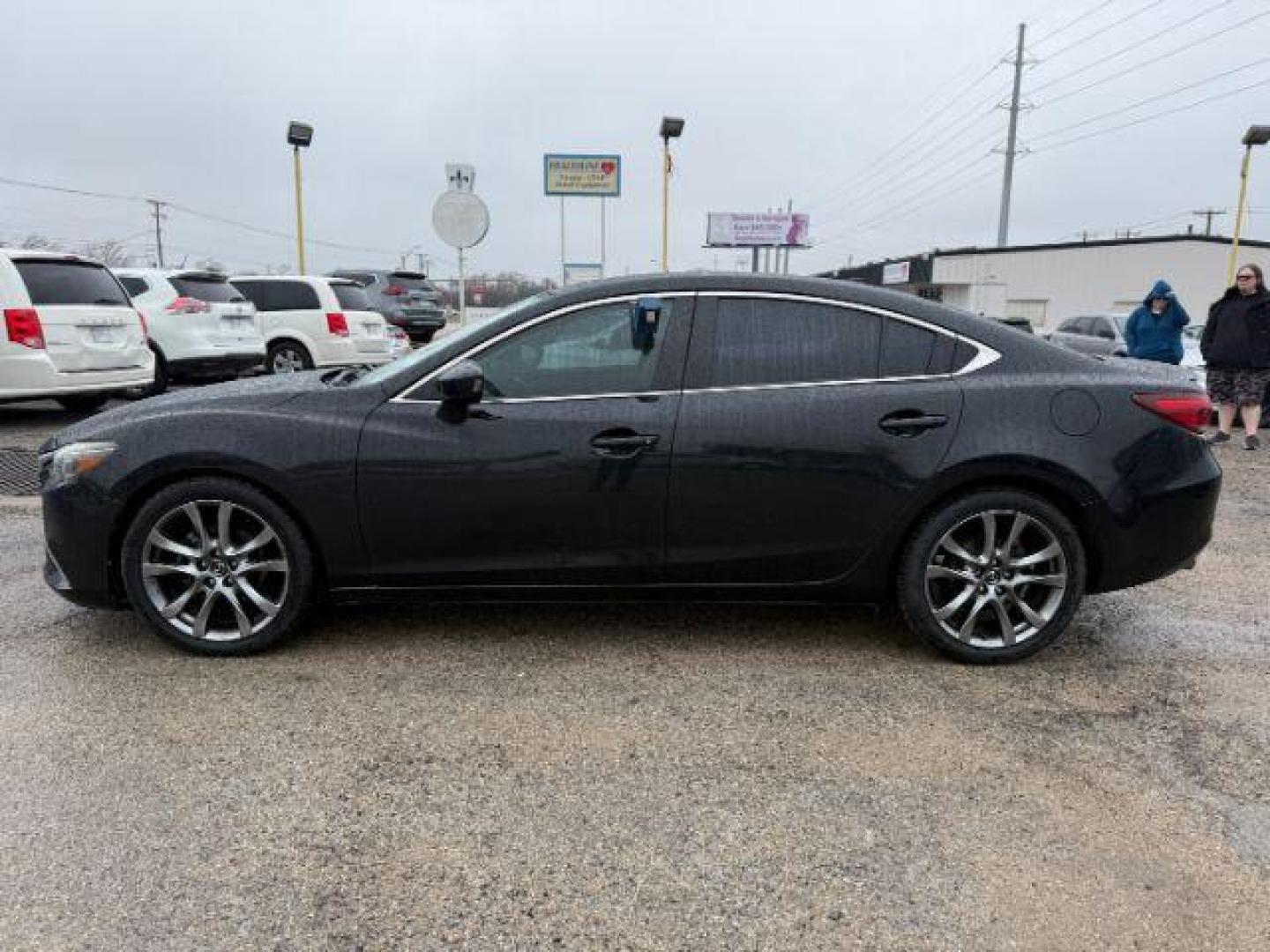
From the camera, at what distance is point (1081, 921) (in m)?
2.20

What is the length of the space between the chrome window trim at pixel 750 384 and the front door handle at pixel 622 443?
0.15 m

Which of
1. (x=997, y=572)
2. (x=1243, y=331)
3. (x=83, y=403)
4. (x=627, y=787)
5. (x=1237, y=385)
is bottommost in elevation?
(x=627, y=787)

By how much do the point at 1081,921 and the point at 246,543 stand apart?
298 cm

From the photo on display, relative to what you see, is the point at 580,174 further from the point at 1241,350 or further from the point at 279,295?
the point at 1241,350

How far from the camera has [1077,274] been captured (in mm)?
38844

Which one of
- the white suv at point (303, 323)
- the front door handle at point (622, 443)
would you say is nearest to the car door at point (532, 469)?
the front door handle at point (622, 443)

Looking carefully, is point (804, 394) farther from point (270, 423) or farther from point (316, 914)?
point (316, 914)

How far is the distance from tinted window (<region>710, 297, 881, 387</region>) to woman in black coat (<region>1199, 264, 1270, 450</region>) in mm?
6726

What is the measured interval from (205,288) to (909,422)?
9926 mm

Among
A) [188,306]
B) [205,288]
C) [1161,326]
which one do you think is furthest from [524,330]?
[205,288]

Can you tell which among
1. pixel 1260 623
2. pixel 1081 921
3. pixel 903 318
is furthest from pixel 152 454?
pixel 1260 623

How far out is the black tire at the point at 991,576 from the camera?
355 cm

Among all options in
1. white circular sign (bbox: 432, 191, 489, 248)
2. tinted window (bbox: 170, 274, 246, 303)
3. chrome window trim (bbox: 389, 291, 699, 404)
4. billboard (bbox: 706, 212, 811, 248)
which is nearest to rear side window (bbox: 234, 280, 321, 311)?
tinted window (bbox: 170, 274, 246, 303)

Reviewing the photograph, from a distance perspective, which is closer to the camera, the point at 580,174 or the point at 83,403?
the point at 83,403
